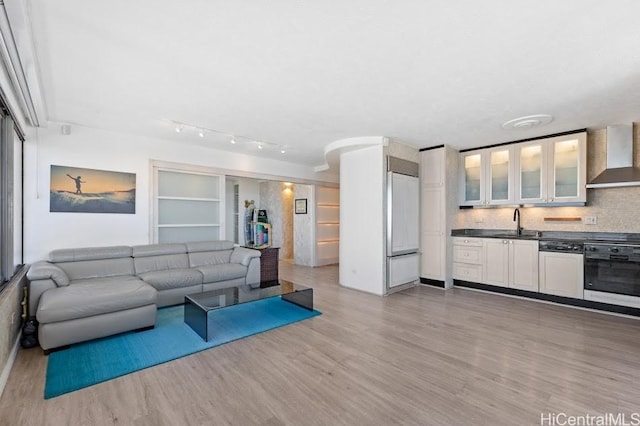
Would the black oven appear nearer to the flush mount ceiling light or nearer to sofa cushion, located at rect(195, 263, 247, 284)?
the flush mount ceiling light

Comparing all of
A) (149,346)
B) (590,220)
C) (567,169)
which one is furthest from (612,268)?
(149,346)

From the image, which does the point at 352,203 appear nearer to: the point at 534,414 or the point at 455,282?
the point at 455,282

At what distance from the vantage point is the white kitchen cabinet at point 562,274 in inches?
158

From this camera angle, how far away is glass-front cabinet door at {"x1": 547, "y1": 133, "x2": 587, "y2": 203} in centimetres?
418

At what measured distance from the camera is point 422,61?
7.78ft

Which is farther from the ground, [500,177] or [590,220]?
[500,177]

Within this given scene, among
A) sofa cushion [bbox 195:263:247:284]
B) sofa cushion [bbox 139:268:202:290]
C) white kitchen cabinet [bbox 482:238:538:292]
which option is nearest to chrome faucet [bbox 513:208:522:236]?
white kitchen cabinet [bbox 482:238:538:292]

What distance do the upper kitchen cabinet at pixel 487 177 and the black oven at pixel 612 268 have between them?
130 cm

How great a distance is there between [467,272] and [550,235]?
54.4 inches

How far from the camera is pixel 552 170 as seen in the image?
4.42 meters

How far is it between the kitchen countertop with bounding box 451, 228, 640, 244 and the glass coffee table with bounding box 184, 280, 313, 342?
3.14 m

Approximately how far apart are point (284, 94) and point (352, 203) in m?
2.58

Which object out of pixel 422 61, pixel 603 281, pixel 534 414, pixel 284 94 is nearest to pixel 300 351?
pixel 534 414

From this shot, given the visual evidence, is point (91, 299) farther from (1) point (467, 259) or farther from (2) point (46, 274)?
(1) point (467, 259)
